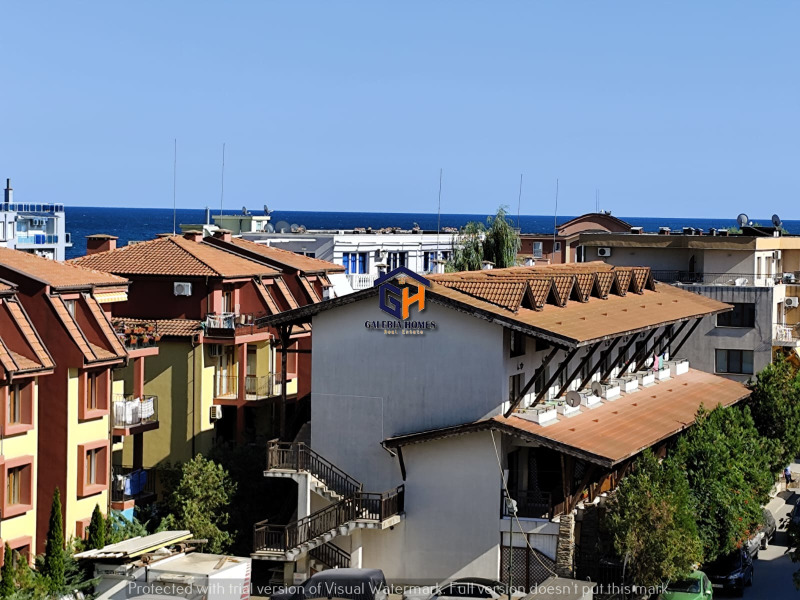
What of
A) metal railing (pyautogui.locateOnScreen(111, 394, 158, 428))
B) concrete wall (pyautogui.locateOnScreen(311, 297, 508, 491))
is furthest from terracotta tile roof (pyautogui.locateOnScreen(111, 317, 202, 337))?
concrete wall (pyautogui.locateOnScreen(311, 297, 508, 491))

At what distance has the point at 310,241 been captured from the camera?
79438mm

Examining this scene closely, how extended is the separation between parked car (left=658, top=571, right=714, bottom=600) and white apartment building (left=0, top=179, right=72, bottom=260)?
257 feet

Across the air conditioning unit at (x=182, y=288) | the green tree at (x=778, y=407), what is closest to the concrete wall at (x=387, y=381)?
the air conditioning unit at (x=182, y=288)

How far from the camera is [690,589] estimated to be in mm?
39500

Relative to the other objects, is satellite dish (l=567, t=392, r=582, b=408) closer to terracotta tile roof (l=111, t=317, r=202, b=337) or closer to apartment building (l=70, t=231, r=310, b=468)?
apartment building (l=70, t=231, r=310, b=468)

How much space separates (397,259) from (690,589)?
46.3 m

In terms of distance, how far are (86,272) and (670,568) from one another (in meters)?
19.6

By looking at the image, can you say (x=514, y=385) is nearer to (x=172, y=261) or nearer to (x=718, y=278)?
(x=172, y=261)

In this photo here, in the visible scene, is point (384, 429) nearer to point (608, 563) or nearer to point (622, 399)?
point (608, 563)

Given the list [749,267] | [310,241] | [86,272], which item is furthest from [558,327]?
[310,241]

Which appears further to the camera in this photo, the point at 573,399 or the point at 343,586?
the point at 573,399

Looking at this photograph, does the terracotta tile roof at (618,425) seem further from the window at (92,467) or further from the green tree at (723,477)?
the window at (92,467)

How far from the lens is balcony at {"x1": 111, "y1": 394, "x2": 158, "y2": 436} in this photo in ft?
151

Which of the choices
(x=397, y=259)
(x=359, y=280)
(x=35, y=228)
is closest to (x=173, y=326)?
(x=359, y=280)
